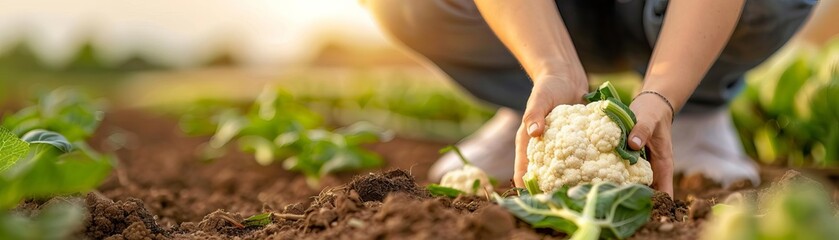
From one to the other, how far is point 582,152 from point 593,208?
0.30 metres

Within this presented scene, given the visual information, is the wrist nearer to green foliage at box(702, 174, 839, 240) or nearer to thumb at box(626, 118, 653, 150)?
thumb at box(626, 118, 653, 150)

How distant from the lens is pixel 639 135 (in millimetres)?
1553

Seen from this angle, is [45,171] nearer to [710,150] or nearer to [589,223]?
[589,223]

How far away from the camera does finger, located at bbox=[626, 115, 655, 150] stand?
5.07ft

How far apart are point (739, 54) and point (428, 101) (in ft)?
8.12

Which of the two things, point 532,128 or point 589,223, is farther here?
point 532,128

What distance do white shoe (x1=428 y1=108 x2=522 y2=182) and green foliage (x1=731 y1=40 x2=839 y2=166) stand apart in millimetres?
857

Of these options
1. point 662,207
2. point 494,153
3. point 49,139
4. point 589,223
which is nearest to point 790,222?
point 589,223

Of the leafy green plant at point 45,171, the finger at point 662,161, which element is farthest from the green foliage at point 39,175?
the finger at point 662,161

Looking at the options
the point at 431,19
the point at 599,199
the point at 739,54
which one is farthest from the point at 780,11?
the point at 599,199

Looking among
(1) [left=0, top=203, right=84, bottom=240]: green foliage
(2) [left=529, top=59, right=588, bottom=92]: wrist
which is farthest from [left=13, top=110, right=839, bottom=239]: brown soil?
(1) [left=0, top=203, right=84, bottom=240]: green foliage

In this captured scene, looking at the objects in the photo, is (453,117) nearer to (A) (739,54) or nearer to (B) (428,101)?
(B) (428,101)

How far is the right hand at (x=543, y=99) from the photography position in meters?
1.62

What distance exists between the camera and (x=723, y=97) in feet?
9.20
